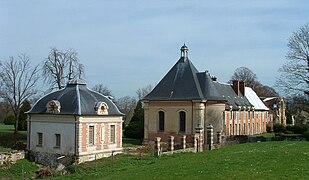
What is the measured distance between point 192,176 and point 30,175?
1327 centimetres

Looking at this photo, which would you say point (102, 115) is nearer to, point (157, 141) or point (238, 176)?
point (157, 141)

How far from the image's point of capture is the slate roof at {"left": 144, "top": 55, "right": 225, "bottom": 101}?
40.7 meters

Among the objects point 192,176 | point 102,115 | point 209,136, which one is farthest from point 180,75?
point 192,176

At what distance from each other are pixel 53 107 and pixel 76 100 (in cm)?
184

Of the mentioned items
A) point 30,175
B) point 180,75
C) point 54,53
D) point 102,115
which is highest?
point 54,53

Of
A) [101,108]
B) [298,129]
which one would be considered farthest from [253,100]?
[101,108]

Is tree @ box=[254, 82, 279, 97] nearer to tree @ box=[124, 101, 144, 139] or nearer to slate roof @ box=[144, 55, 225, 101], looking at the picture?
tree @ box=[124, 101, 144, 139]

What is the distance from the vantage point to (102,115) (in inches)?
1220

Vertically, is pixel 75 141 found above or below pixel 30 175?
Answer: above

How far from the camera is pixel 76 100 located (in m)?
30.1

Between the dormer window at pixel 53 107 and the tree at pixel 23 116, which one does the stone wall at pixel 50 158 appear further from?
the tree at pixel 23 116

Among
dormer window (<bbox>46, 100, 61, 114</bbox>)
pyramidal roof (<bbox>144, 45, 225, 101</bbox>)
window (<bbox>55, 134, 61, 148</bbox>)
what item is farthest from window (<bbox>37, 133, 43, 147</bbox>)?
pyramidal roof (<bbox>144, 45, 225, 101</bbox>)

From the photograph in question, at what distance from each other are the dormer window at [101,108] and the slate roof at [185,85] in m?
10.8

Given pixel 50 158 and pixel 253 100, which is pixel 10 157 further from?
pixel 253 100
